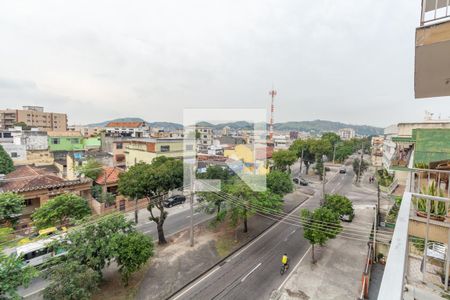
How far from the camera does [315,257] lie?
1129 centimetres

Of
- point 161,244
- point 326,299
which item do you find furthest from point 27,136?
point 326,299

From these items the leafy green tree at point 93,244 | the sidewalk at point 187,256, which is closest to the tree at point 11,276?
the leafy green tree at point 93,244

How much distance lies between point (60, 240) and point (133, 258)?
2.89 meters

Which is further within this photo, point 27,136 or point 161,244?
point 27,136

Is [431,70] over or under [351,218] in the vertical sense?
over

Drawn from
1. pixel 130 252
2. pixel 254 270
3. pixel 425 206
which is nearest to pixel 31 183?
pixel 130 252

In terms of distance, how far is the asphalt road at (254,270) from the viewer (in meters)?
8.91

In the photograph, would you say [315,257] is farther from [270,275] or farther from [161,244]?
[161,244]

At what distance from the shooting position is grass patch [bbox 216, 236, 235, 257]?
11.7m

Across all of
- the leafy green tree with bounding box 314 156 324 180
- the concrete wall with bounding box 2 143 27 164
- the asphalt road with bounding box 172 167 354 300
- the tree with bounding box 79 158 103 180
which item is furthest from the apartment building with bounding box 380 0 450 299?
the concrete wall with bounding box 2 143 27 164

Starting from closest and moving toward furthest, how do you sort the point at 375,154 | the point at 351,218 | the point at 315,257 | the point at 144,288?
1. the point at 144,288
2. the point at 315,257
3. the point at 351,218
4. the point at 375,154

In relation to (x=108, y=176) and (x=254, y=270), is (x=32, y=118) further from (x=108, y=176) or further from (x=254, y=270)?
(x=254, y=270)

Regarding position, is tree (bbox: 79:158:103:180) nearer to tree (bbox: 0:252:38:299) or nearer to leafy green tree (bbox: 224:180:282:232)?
→ leafy green tree (bbox: 224:180:282:232)

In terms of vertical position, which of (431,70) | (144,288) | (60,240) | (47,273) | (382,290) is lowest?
(144,288)
